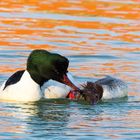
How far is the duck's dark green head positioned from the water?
0.40 metres

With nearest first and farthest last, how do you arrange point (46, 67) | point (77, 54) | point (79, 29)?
point (46, 67) → point (77, 54) → point (79, 29)

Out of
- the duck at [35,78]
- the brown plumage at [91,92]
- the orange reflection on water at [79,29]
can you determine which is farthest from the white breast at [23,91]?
the orange reflection on water at [79,29]

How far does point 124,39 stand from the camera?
66.3ft

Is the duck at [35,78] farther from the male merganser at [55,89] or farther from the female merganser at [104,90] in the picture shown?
the female merganser at [104,90]

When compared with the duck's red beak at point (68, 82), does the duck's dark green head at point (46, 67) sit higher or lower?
higher

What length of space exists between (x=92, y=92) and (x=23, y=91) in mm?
1092

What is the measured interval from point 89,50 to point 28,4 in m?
6.95

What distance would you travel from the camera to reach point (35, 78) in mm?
14531

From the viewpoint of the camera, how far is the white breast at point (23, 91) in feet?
47.1

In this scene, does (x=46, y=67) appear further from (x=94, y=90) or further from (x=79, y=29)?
(x=79, y=29)

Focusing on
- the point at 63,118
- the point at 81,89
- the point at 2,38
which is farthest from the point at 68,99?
the point at 2,38

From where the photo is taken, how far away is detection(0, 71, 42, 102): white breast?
47.1 feet

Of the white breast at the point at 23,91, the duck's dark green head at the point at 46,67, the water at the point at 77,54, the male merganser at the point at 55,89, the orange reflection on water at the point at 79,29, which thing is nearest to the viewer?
the water at the point at 77,54

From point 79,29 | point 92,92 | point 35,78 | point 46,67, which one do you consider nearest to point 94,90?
point 92,92
